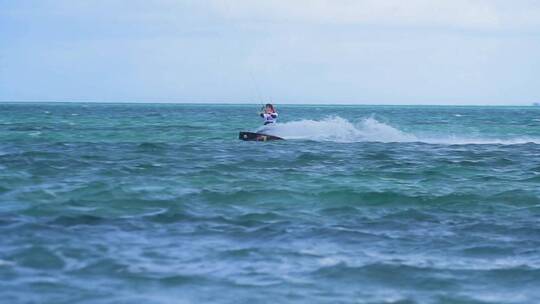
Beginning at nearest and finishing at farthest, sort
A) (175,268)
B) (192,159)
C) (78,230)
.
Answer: (175,268) → (78,230) → (192,159)

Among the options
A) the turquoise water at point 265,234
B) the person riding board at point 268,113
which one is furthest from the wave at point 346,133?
the turquoise water at point 265,234

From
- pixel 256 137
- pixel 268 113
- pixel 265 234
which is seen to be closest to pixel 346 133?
pixel 268 113

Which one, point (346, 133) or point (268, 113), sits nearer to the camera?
point (268, 113)

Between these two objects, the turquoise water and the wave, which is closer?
the turquoise water

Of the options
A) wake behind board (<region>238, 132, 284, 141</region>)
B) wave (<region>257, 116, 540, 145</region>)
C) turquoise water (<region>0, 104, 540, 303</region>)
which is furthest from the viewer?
wave (<region>257, 116, 540, 145</region>)

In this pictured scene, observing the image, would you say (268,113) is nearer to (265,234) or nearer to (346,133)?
(346,133)

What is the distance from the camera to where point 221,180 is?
55.4 feet

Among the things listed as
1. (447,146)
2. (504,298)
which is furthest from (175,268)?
(447,146)

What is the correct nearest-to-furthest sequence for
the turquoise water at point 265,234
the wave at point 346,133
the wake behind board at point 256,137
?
the turquoise water at point 265,234 < the wake behind board at point 256,137 < the wave at point 346,133

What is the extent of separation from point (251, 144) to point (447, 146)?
8303 millimetres

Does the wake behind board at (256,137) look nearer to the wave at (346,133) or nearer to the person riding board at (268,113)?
the person riding board at (268,113)

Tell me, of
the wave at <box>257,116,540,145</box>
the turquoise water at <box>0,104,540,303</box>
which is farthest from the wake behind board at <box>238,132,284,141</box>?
the turquoise water at <box>0,104,540,303</box>

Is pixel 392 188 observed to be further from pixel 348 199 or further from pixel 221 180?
pixel 221 180

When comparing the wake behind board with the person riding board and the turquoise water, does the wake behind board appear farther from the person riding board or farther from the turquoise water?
the turquoise water
